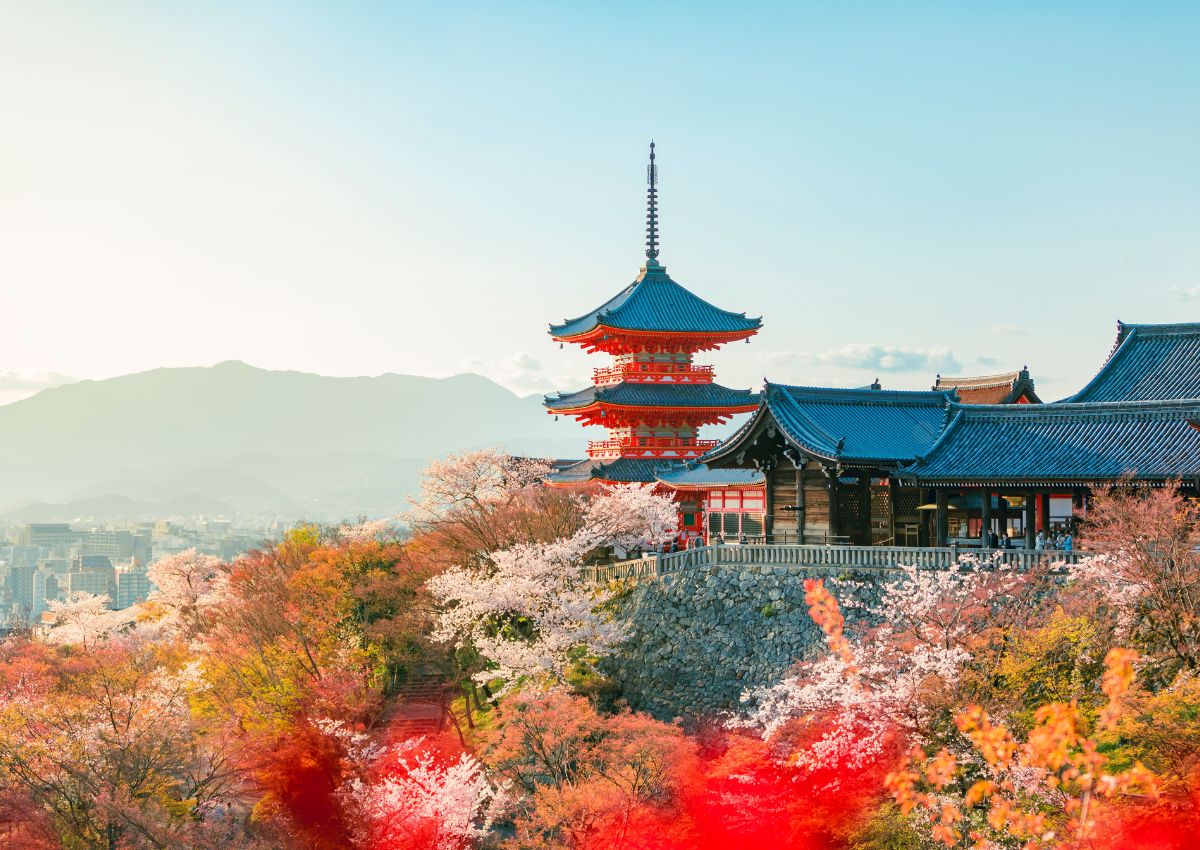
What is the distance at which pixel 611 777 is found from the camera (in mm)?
29125

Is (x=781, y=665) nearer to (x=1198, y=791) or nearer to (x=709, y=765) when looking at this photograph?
(x=709, y=765)

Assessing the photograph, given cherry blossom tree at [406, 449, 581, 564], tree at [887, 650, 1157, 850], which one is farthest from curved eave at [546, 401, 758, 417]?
tree at [887, 650, 1157, 850]

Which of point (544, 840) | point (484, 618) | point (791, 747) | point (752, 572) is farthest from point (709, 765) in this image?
point (484, 618)

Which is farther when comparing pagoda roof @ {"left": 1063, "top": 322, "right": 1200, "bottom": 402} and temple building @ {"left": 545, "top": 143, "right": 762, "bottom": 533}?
temple building @ {"left": 545, "top": 143, "right": 762, "bottom": 533}

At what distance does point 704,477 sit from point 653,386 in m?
7.94

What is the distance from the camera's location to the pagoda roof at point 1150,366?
123ft

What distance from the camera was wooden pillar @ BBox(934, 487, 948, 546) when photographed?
3350 centimetres

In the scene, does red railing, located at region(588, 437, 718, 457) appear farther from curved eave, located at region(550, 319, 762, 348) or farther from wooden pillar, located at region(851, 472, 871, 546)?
wooden pillar, located at region(851, 472, 871, 546)

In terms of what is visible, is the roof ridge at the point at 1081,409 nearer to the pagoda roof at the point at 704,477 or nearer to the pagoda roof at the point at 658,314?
the pagoda roof at the point at 704,477

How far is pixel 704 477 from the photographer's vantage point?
47438 mm

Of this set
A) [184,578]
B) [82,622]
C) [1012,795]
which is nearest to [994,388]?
[1012,795]

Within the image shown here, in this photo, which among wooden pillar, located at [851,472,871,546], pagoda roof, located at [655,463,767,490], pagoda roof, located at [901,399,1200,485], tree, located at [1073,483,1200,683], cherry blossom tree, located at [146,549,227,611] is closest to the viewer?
tree, located at [1073,483,1200,683]

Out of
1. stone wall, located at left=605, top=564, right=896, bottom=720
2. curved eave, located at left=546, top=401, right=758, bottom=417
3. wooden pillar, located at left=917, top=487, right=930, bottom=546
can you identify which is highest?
curved eave, located at left=546, top=401, right=758, bottom=417

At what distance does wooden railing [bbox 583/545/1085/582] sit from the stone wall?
8.0 inches
